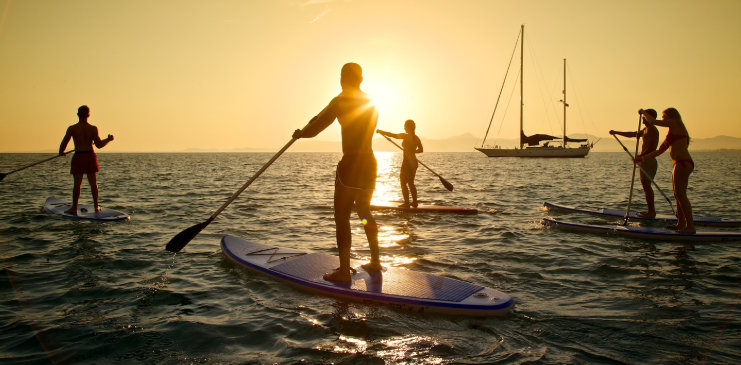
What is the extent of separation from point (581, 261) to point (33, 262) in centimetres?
849

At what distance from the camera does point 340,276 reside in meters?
5.46

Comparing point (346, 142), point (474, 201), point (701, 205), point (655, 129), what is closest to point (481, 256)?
point (346, 142)

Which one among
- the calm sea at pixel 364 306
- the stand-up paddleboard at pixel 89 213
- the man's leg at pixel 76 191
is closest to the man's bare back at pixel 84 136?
the man's leg at pixel 76 191

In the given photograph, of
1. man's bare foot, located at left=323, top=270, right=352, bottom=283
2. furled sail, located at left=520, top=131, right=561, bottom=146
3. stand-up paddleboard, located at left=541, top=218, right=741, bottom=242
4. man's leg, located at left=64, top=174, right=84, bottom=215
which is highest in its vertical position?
furled sail, located at left=520, top=131, right=561, bottom=146

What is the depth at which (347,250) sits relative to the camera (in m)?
5.45

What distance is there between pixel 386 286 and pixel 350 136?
178 centimetres

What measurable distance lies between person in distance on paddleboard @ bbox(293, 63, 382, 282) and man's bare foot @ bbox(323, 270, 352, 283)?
34 millimetres

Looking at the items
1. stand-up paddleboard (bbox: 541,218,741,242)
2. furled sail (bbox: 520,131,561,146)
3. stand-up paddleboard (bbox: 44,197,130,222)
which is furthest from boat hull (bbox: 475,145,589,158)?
stand-up paddleboard (bbox: 44,197,130,222)

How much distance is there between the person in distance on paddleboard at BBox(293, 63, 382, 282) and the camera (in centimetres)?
520

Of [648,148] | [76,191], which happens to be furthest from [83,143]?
[648,148]

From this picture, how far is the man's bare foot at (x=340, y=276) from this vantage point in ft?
17.8

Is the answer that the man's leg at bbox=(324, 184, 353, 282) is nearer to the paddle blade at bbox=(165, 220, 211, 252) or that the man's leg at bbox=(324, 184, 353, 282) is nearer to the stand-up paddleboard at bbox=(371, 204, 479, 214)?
the paddle blade at bbox=(165, 220, 211, 252)

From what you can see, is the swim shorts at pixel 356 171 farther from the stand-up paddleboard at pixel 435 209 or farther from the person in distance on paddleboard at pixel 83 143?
the person in distance on paddleboard at pixel 83 143

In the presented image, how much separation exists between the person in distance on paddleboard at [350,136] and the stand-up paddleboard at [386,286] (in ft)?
1.20
